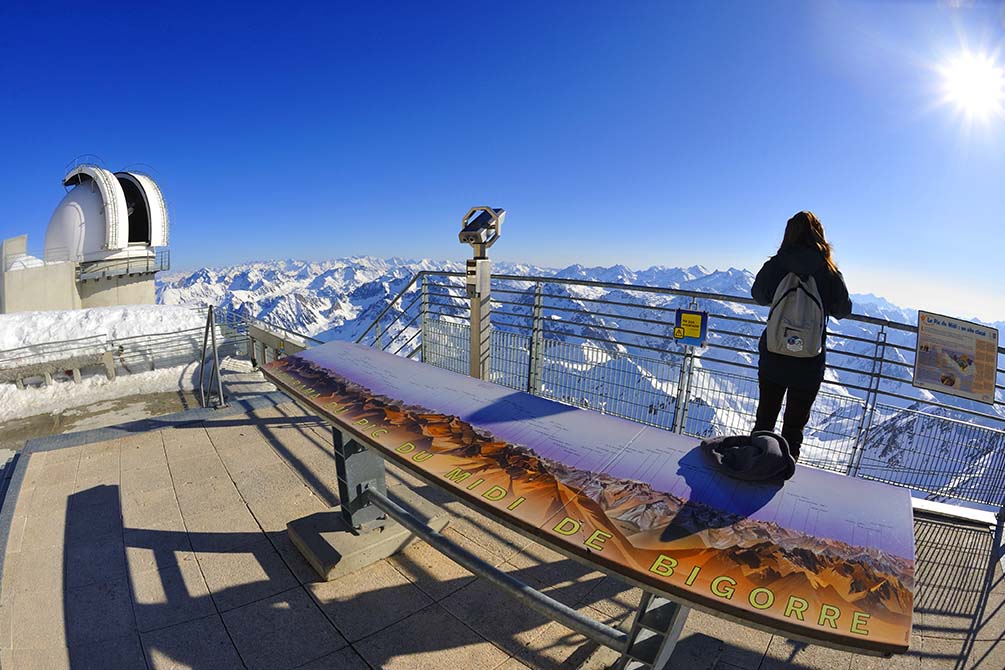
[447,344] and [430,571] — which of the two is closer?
[430,571]

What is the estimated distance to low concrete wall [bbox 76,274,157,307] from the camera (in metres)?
22.0

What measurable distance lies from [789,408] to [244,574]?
11.7 feet

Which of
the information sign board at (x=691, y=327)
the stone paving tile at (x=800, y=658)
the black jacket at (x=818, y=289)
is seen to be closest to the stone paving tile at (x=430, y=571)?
the stone paving tile at (x=800, y=658)

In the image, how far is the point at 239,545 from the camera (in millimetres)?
3137

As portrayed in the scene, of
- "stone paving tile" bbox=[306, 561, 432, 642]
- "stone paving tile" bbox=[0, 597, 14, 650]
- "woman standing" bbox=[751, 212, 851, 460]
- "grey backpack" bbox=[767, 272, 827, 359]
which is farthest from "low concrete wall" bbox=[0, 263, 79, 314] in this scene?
"grey backpack" bbox=[767, 272, 827, 359]

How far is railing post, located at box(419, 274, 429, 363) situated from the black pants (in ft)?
14.9

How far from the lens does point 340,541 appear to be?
9.65ft

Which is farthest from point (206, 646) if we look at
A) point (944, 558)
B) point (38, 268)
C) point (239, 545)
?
point (38, 268)

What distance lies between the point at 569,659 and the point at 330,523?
1.80 metres

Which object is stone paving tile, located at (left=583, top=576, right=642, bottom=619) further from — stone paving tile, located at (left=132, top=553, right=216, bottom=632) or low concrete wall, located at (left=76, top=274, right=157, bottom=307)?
low concrete wall, located at (left=76, top=274, right=157, bottom=307)

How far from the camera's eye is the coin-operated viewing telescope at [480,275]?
4754 mm

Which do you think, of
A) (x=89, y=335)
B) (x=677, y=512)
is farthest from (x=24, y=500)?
(x=89, y=335)

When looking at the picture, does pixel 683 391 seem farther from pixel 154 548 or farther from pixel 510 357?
pixel 154 548

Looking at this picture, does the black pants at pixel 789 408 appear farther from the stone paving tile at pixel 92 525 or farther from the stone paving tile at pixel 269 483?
the stone paving tile at pixel 92 525
